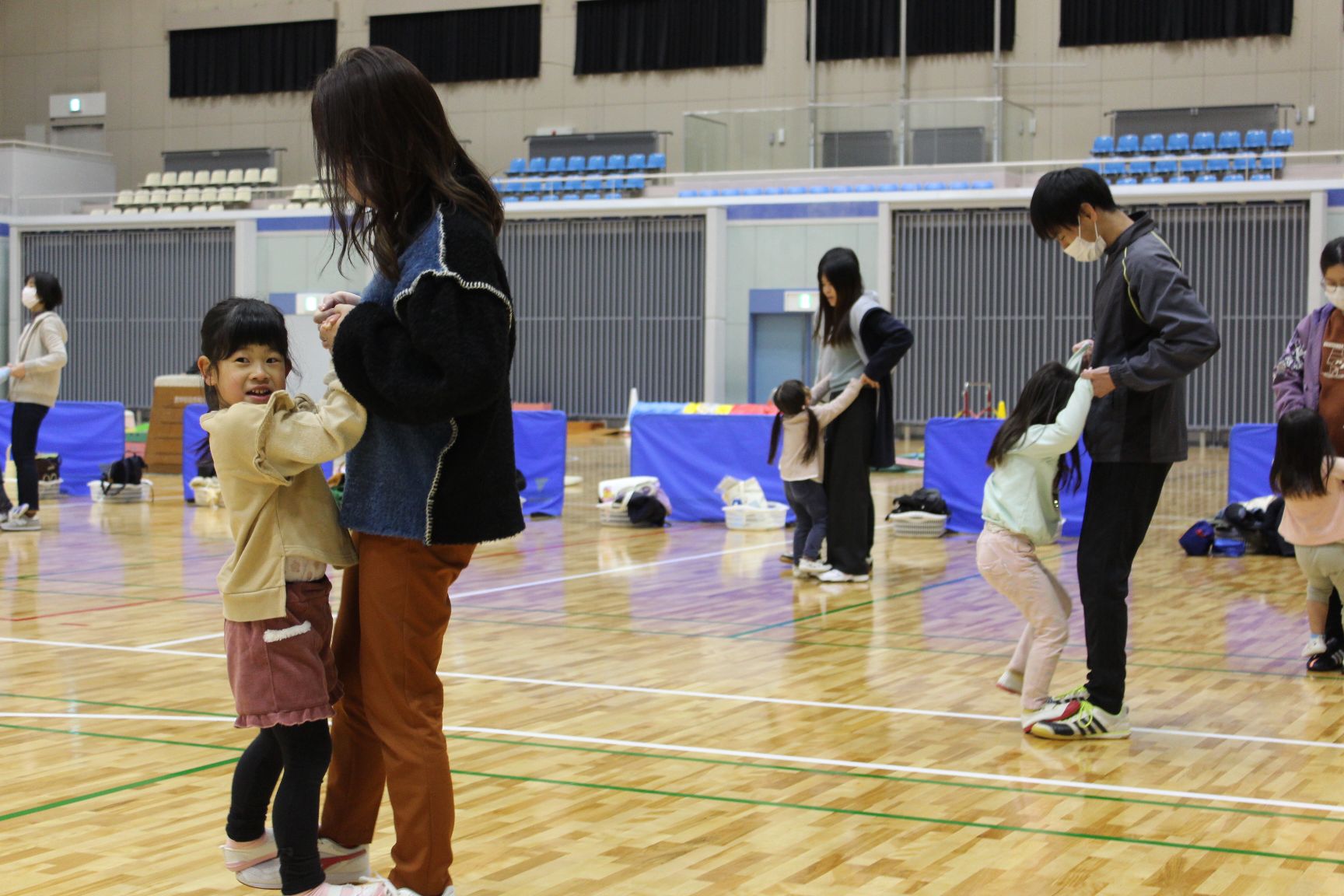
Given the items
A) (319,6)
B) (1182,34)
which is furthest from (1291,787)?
(319,6)

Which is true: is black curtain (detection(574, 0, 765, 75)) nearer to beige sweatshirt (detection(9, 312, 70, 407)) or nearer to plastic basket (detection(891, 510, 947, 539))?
plastic basket (detection(891, 510, 947, 539))

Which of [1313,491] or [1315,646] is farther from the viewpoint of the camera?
[1315,646]

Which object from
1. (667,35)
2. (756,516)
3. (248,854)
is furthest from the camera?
(667,35)

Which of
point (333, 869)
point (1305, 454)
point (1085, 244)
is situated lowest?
point (333, 869)

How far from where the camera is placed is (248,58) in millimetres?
28531

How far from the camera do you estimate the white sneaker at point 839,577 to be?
24.1 ft

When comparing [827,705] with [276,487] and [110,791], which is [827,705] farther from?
[276,487]

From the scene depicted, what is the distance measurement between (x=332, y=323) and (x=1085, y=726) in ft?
8.19

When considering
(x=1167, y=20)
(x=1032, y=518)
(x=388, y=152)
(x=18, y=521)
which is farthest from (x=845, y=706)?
(x=1167, y=20)

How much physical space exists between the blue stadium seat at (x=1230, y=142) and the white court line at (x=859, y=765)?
65.0 ft

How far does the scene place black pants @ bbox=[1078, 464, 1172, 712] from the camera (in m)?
3.97

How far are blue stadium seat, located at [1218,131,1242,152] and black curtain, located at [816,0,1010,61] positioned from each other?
394cm

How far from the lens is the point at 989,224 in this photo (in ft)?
71.1

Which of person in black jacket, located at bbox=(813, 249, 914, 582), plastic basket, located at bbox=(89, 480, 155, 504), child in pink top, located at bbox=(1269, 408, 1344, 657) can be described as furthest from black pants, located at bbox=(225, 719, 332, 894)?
plastic basket, located at bbox=(89, 480, 155, 504)
